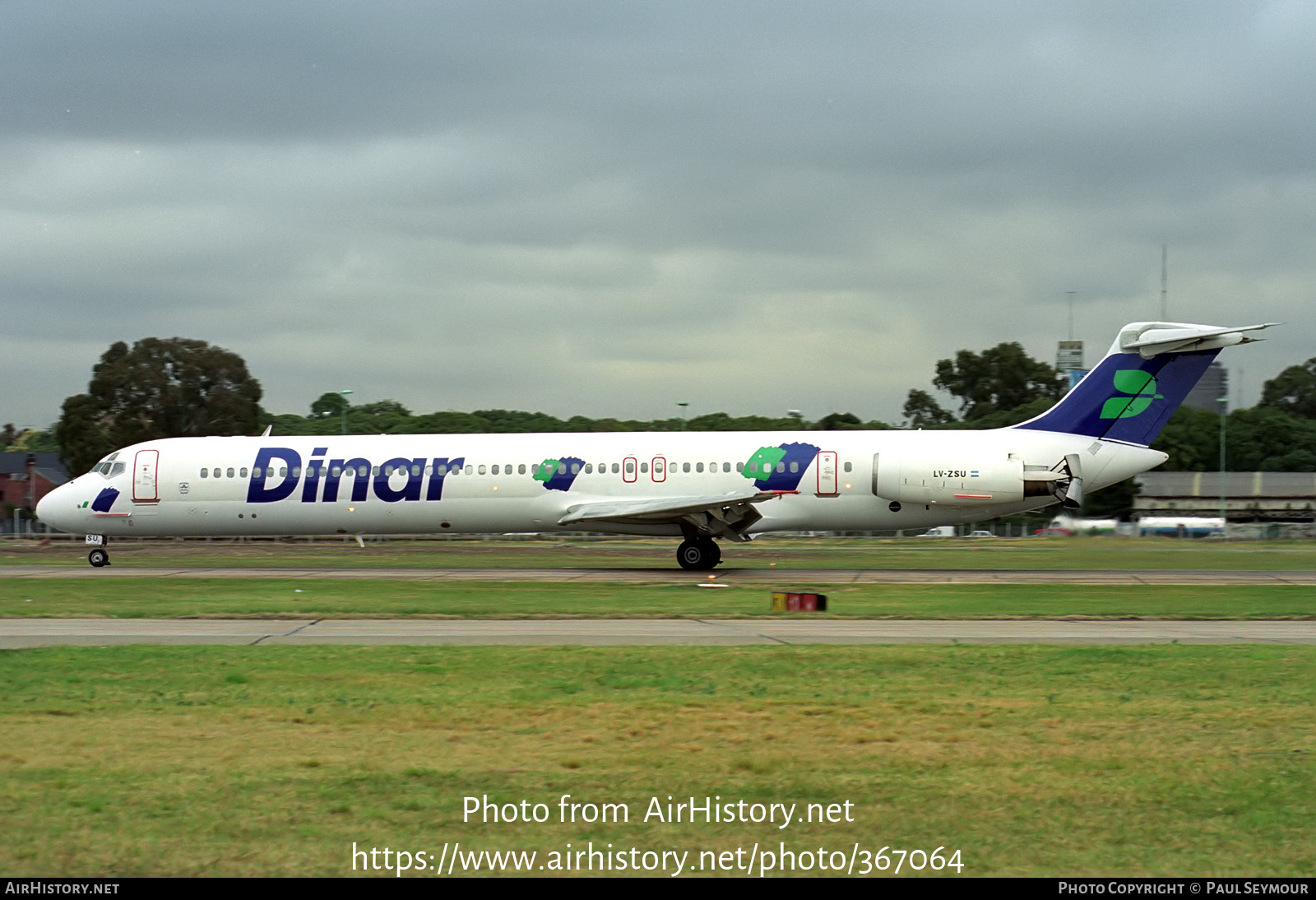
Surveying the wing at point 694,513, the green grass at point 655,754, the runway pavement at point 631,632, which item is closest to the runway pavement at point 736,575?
the wing at point 694,513

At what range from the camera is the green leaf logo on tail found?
32438mm

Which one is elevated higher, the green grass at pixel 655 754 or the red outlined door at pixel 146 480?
the red outlined door at pixel 146 480

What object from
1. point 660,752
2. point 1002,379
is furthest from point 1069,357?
point 660,752

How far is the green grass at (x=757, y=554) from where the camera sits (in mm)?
37094

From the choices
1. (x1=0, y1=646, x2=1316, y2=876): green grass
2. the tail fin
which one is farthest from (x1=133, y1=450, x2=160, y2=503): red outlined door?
the tail fin

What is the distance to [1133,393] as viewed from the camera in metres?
32.5

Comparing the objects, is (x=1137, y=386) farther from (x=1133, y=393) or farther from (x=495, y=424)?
(x=495, y=424)

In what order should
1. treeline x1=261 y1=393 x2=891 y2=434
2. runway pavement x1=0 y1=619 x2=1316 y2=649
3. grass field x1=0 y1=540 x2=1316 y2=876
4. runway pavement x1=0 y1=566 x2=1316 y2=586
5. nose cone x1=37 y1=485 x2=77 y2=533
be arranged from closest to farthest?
grass field x1=0 y1=540 x2=1316 y2=876 → runway pavement x1=0 y1=619 x2=1316 y2=649 → runway pavement x1=0 y1=566 x2=1316 y2=586 → nose cone x1=37 y1=485 x2=77 y2=533 → treeline x1=261 y1=393 x2=891 y2=434

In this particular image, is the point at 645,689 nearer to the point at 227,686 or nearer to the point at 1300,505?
the point at 227,686

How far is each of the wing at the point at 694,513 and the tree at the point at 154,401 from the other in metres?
52.2

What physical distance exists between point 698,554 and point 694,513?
1.54m

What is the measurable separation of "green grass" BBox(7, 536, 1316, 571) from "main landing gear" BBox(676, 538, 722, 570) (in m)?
2.17

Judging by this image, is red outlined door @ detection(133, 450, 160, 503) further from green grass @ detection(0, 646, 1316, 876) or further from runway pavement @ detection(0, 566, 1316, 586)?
green grass @ detection(0, 646, 1316, 876)

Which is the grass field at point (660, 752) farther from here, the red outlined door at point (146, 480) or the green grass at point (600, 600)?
the red outlined door at point (146, 480)
